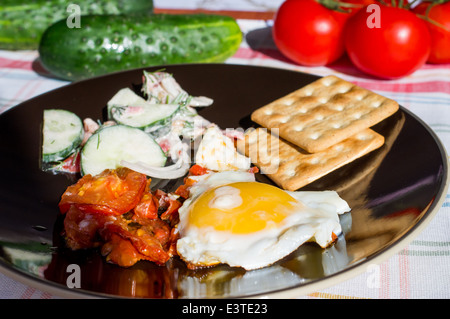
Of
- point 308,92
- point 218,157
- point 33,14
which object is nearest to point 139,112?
point 218,157

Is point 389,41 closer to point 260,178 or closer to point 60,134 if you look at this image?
point 260,178

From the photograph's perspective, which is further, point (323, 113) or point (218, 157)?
point (323, 113)

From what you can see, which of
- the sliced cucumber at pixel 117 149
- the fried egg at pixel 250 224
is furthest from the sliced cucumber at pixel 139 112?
the fried egg at pixel 250 224

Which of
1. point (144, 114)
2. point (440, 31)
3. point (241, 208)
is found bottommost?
Answer: point (144, 114)

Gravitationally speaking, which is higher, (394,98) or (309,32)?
(309,32)

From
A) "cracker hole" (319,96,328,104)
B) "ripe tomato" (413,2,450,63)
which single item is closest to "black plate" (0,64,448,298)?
"cracker hole" (319,96,328,104)

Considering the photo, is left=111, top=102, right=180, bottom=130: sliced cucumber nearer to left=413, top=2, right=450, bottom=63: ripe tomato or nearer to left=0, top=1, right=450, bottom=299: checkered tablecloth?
left=0, top=1, right=450, bottom=299: checkered tablecloth
